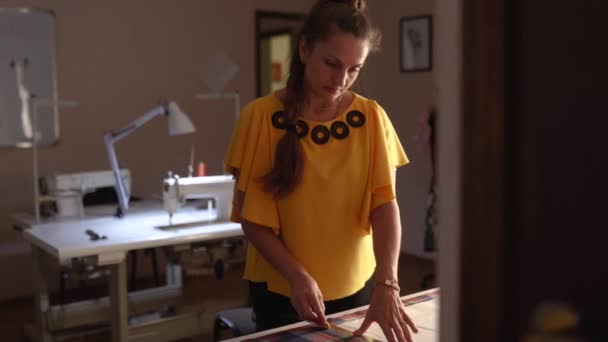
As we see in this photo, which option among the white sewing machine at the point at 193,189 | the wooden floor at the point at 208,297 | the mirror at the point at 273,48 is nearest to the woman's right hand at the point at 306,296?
the white sewing machine at the point at 193,189

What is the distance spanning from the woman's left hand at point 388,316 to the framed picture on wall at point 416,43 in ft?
12.1

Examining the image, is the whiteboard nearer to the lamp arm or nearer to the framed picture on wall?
the lamp arm

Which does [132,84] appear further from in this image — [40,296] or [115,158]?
[40,296]

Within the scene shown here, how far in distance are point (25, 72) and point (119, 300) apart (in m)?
2.12

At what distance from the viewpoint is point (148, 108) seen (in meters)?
4.56

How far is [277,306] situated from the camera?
1.41 m

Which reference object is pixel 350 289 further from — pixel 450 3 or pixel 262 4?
pixel 262 4

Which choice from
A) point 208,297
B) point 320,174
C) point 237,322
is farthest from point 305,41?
point 208,297

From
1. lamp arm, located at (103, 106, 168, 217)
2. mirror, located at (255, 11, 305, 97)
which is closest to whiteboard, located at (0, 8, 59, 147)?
lamp arm, located at (103, 106, 168, 217)

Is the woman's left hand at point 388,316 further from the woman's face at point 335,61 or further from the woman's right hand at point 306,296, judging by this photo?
the woman's face at point 335,61

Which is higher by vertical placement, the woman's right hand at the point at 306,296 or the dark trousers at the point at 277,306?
the woman's right hand at the point at 306,296

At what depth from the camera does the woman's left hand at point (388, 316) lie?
121 cm

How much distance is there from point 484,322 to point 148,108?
4302 mm

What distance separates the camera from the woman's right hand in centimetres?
123
